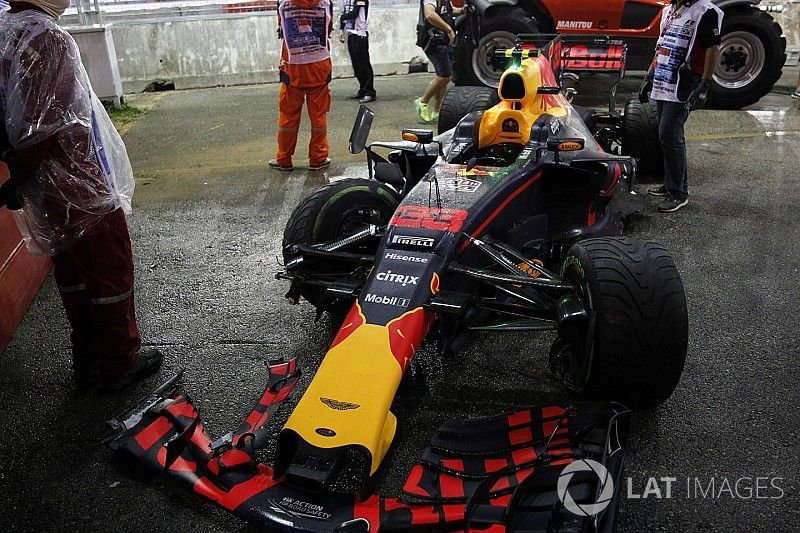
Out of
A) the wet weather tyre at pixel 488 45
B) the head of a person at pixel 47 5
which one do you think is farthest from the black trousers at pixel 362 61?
the head of a person at pixel 47 5

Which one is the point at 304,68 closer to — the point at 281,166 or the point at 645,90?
the point at 281,166

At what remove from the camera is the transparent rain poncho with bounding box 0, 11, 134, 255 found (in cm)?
295

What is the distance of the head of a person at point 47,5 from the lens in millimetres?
3016

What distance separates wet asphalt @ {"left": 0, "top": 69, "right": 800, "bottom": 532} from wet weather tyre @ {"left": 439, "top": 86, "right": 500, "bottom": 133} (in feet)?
4.31

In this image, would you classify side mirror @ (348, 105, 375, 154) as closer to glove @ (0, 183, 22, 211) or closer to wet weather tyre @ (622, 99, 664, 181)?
glove @ (0, 183, 22, 211)

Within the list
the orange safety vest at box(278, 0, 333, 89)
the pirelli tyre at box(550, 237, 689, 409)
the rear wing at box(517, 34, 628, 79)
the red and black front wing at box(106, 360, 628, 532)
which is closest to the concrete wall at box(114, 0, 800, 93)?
the rear wing at box(517, 34, 628, 79)

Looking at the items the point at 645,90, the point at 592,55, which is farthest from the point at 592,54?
the point at 645,90

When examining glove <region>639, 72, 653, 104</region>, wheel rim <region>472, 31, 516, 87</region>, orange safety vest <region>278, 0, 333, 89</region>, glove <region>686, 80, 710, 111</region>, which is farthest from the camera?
wheel rim <region>472, 31, 516, 87</region>

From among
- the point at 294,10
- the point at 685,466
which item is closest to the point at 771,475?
the point at 685,466

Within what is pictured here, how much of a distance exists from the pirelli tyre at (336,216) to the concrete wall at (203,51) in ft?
28.0

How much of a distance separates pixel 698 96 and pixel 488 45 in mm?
4502

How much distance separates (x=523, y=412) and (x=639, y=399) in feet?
1.75

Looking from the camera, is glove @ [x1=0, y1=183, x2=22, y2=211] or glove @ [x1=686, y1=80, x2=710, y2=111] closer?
glove @ [x1=0, y1=183, x2=22, y2=211]

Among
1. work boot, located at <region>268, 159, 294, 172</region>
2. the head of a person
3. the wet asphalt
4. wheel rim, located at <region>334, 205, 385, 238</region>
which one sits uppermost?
the head of a person
